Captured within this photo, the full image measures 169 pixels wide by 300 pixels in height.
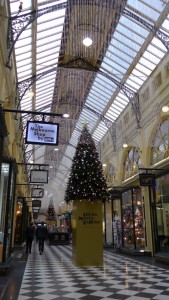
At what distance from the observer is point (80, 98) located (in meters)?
20.6

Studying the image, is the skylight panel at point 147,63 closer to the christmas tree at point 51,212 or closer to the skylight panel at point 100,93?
the skylight panel at point 100,93

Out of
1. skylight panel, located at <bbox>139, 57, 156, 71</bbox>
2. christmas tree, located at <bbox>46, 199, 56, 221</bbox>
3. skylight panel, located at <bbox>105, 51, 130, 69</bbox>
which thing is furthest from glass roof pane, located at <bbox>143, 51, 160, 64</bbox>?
christmas tree, located at <bbox>46, 199, 56, 221</bbox>

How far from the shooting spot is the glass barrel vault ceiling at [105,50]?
11.1 m

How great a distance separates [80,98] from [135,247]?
10.9 m

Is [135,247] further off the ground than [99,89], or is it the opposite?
[99,89]

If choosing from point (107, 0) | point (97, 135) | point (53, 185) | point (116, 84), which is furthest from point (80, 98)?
point (53, 185)

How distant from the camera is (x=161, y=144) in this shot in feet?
45.3

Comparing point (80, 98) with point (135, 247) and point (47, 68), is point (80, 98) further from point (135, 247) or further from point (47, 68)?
point (135, 247)

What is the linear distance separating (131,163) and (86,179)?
788 centimetres

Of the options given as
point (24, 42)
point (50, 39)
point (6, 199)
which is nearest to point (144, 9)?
point (50, 39)

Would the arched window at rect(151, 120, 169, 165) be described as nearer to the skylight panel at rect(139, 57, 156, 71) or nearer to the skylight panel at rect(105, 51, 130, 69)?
the skylight panel at rect(139, 57, 156, 71)

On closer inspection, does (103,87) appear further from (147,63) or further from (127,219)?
(127,219)

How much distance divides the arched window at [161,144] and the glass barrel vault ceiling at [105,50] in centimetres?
340

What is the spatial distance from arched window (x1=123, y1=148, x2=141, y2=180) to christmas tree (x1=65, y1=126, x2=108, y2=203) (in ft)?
20.5
